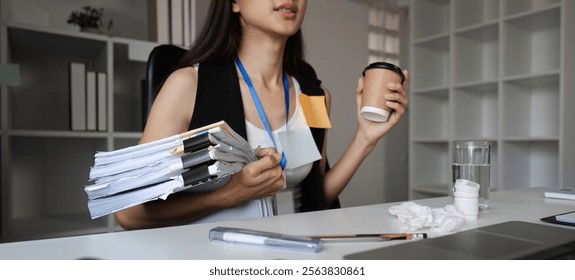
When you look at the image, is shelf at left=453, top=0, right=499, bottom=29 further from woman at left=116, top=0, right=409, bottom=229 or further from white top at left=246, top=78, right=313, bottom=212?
white top at left=246, top=78, right=313, bottom=212

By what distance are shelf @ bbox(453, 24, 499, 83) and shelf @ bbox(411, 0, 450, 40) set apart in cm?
32

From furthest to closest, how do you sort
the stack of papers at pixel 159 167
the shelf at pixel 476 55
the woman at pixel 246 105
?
1. the shelf at pixel 476 55
2. the woman at pixel 246 105
3. the stack of papers at pixel 159 167

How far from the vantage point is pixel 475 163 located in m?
0.81

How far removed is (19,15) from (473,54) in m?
2.66

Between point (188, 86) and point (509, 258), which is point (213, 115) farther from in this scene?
point (509, 258)

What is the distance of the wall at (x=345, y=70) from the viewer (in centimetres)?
308

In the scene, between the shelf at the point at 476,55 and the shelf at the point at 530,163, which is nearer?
the shelf at the point at 530,163

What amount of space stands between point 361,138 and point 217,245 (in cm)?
68

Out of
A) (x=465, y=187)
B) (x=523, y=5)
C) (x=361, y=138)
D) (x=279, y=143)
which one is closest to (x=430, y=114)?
(x=523, y=5)

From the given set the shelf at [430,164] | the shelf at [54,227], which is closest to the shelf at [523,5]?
the shelf at [430,164]

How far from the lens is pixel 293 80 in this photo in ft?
4.30

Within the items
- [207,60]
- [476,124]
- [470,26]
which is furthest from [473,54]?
[207,60]

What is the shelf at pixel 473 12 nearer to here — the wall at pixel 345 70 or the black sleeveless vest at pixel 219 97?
the wall at pixel 345 70

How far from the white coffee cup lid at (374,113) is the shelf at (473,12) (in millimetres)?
2073
